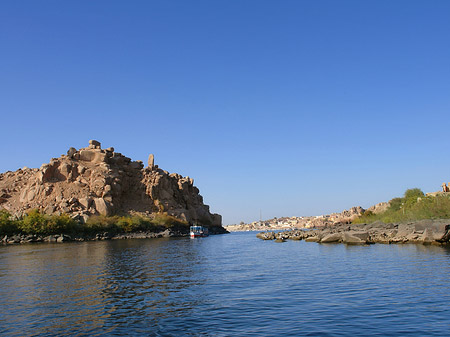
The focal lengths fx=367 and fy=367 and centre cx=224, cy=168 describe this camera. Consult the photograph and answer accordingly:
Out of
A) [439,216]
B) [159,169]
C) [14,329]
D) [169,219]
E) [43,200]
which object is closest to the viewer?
[14,329]

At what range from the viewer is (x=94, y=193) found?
4643 inches

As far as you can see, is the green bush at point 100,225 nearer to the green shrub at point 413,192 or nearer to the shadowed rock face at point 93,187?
the shadowed rock face at point 93,187

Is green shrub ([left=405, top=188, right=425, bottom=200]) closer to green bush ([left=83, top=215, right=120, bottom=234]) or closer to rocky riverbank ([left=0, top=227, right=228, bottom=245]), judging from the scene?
rocky riverbank ([left=0, top=227, right=228, bottom=245])

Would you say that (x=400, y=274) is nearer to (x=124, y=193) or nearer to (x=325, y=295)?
(x=325, y=295)

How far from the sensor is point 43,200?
369 ft

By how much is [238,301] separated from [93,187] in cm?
10820

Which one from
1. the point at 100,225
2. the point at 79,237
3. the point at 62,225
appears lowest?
the point at 79,237

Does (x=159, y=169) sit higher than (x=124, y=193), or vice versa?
(x=159, y=169)

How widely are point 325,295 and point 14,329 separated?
46.9ft

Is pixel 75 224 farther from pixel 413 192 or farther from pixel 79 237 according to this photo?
pixel 413 192

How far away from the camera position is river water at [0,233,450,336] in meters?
13.9

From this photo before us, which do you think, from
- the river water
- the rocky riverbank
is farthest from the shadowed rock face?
the river water

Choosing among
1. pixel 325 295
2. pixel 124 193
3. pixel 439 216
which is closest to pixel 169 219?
pixel 124 193

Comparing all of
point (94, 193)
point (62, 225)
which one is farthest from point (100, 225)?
point (94, 193)
